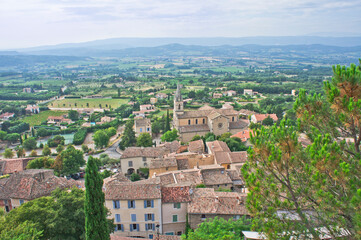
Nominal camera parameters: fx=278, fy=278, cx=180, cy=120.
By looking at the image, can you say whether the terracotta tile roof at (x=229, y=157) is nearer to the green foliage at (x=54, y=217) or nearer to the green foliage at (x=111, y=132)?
the green foliage at (x=54, y=217)

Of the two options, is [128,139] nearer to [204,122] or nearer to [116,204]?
[204,122]

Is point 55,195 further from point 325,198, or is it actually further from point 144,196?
point 325,198

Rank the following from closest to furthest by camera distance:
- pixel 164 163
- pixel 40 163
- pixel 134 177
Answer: pixel 164 163 → pixel 134 177 → pixel 40 163

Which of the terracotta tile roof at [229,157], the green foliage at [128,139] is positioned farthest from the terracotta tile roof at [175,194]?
the green foliage at [128,139]

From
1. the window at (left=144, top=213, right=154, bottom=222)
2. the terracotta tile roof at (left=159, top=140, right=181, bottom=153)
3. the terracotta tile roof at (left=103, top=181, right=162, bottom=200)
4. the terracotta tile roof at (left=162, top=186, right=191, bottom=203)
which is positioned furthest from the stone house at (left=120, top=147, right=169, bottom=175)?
the window at (left=144, top=213, right=154, bottom=222)

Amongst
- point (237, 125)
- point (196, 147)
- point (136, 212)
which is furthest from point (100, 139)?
point (136, 212)

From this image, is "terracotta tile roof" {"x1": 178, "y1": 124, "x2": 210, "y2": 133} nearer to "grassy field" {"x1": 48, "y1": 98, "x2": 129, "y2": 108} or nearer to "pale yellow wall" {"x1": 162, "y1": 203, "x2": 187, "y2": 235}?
"pale yellow wall" {"x1": 162, "y1": 203, "x2": 187, "y2": 235}

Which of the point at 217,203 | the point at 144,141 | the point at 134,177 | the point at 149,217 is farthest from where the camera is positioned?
the point at 144,141
